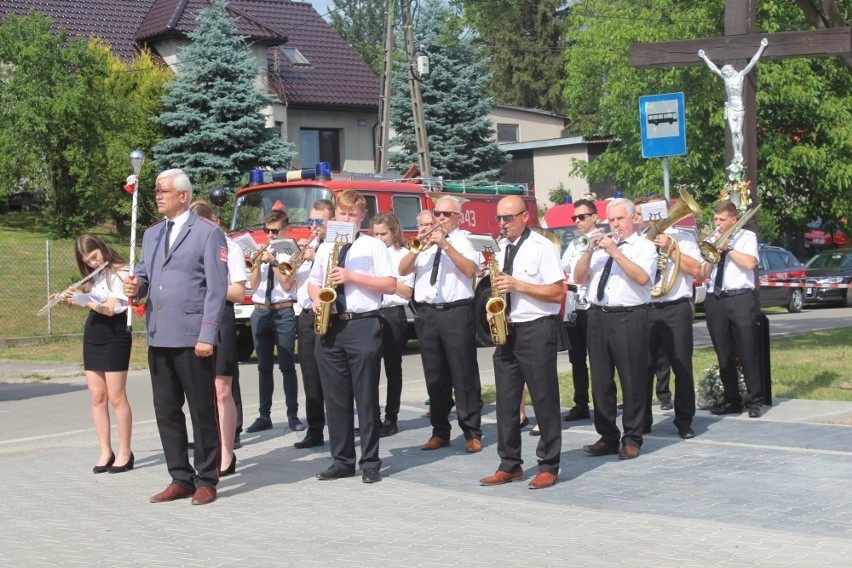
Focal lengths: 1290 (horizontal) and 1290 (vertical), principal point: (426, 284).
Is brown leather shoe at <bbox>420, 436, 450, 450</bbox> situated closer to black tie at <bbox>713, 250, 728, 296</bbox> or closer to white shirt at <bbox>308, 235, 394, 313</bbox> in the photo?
white shirt at <bbox>308, 235, 394, 313</bbox>

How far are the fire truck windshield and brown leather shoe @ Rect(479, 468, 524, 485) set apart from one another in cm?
1023

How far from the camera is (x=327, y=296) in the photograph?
8.78m

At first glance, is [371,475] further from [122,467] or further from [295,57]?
[295,57]

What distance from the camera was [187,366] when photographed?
8.40 metres

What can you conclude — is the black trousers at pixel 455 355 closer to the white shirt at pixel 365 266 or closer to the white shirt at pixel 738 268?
the white shirt at pixel 365 266

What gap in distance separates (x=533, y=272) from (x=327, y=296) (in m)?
1.41

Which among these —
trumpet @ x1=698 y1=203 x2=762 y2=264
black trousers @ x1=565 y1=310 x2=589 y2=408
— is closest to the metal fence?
black trousers @ x1=565 y1=310 x2=589 y2=408

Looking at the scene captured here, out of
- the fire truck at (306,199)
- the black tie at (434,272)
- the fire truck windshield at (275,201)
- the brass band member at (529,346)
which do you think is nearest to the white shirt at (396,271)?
the black tie at (434,272)

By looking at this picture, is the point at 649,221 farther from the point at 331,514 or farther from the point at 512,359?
the point at 331,514

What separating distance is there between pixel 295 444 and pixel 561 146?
37352 millimetres

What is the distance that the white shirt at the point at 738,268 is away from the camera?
11430 mm

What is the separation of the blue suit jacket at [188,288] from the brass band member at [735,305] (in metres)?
4.77

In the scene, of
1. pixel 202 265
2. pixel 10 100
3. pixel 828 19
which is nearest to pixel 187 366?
pixel 202 265

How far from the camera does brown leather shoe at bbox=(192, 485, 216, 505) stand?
8.35m
